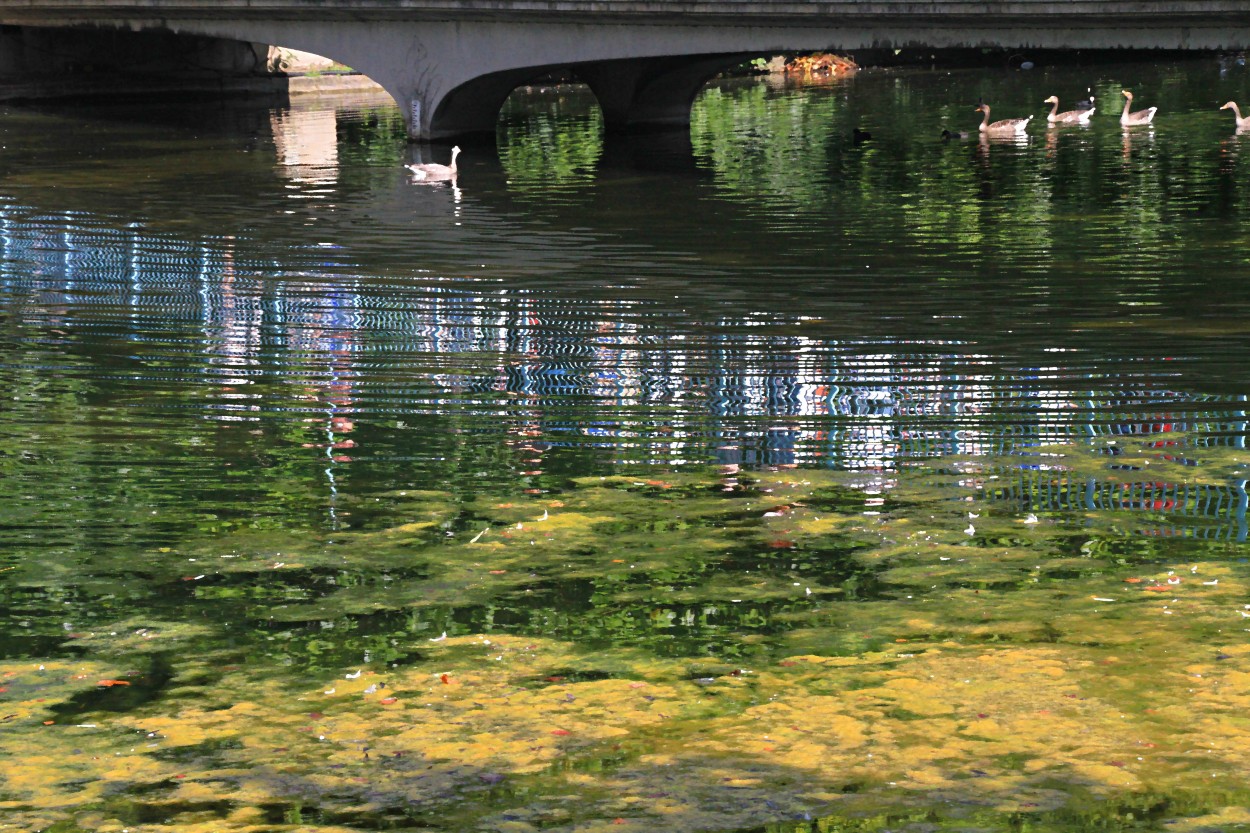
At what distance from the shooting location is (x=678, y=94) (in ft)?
173

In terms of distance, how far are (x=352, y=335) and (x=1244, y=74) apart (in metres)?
55.3

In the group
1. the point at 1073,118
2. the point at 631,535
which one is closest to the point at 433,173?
the point at 1073,118

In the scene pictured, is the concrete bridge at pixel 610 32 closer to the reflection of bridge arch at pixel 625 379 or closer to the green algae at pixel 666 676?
the reflection of bridge arch at pixel 625 379

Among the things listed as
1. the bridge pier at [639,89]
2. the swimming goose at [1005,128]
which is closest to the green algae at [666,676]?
the swimming goose at [1005,128]

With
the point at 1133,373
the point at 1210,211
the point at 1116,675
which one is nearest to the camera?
the point at 1116,675

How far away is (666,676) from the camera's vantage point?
26.5 feet

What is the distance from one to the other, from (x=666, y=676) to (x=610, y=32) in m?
36.9

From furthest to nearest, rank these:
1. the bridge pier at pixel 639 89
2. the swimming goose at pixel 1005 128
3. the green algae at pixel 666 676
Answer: the bridge pier at pixel 639 89, the swimming goose at pixel 1005 128, the green algae at pixel 666 676

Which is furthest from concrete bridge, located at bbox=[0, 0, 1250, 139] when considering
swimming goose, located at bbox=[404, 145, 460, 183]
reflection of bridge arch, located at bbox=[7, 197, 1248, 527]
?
reflection of bridge arch, located at bbox=[7, 197, 1248, 527]

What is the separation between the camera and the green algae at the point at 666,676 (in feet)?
22.2

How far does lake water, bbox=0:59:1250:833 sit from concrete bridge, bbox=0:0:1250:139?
1152 cm

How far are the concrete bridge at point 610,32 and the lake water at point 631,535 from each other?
11.5 metres

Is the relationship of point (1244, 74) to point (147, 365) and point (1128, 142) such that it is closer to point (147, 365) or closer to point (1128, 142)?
point (1128, 142)

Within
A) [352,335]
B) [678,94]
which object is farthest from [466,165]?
[352,335]
